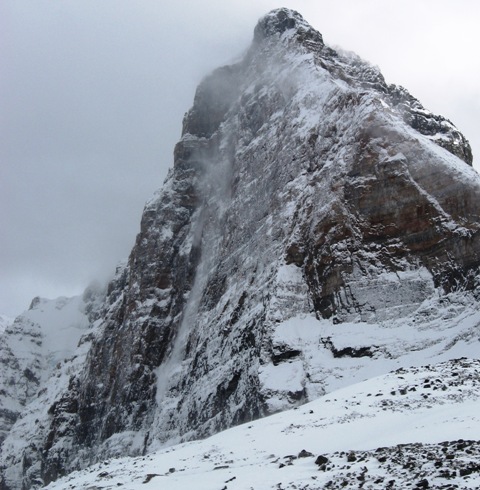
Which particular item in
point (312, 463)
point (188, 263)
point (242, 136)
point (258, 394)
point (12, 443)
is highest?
point (242, 136)

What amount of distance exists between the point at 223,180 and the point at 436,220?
44882 millimetres

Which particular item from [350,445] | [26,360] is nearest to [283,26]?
[350,445]

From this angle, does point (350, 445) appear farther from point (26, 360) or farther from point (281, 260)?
point (26, 360)

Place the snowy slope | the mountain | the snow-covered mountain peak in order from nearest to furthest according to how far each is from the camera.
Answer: the mountain
the snow-covered mountain peak
the snowy slope

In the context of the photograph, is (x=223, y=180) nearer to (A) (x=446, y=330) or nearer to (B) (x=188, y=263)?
(B) (x=188, y=263)

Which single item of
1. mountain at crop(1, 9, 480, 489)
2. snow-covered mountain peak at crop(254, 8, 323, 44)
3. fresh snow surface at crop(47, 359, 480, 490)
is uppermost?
snow-covered mountain peak at crop(254, 8, 323, 44)

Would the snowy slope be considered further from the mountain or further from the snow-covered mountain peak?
the snow-covered mountain peak

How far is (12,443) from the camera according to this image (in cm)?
13075

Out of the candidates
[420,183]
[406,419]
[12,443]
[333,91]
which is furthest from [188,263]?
[406,419]

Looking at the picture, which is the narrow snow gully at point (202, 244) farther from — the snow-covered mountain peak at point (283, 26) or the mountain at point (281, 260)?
the snow-covered mountain peak at point (283, 26)

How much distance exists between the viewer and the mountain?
52562mm

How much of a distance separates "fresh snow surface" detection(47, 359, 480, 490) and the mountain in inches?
731

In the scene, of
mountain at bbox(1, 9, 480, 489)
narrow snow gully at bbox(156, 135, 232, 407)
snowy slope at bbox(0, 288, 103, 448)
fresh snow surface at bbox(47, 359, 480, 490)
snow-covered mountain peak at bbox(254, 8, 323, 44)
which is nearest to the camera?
fresh snow surface at bbox(47, 359, 480, 490)

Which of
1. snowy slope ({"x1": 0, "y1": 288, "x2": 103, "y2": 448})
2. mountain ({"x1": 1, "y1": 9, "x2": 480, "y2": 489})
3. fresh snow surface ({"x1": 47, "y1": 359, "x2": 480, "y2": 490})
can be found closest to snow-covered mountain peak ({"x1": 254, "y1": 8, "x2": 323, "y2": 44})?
mountain ({"x1": 1, "y1": 9, "x2": 480, "y2": 489})
